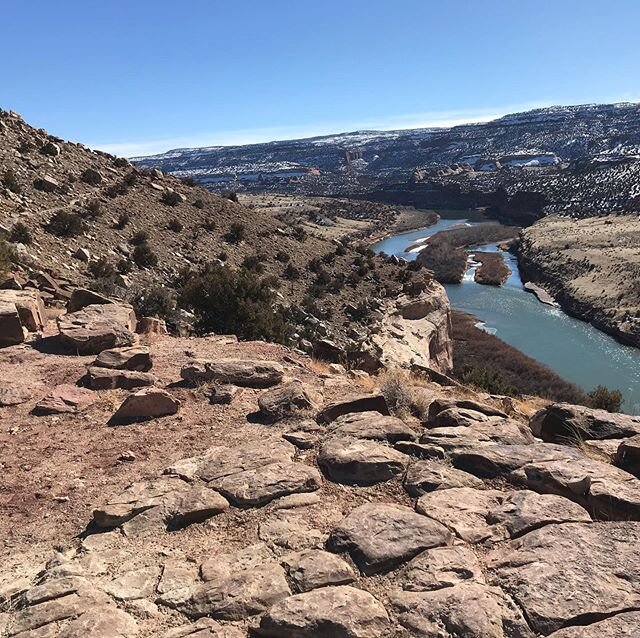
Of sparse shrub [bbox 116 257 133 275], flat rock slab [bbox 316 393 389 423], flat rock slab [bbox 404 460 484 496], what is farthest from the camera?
sparse shrub [bbox 116 257 133 275]

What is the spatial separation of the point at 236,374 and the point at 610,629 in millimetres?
6721

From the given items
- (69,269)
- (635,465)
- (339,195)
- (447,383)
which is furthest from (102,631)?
(339,195)

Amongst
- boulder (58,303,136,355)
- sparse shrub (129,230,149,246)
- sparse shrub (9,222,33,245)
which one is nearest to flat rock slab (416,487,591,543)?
boulder (58,303,136,355)

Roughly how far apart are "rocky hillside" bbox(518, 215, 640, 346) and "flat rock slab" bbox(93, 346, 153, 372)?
42.8 m

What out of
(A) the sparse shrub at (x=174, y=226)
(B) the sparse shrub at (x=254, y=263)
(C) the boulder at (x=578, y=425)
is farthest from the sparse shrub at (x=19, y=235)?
(C) the boulder at (x=578, y=425)

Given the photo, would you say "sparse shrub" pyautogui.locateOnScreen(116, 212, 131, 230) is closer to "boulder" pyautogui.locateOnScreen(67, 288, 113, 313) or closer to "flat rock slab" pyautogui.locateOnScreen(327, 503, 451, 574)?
"boulder" pyautogui.locateOnScreen(67, 288, 113, 313)

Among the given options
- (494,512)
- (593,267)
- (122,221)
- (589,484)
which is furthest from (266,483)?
(593,267)

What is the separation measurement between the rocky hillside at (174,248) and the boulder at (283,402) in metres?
11.1

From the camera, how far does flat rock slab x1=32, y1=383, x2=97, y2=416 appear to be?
8.42 metres

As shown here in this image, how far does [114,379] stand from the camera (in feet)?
30.5

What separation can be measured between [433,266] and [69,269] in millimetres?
54859

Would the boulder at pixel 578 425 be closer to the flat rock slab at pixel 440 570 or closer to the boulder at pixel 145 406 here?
the flat rock slab at pixel 440 570

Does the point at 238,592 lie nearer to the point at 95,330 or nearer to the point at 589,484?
the point at 589,484

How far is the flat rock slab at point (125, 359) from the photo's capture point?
9.91 m
